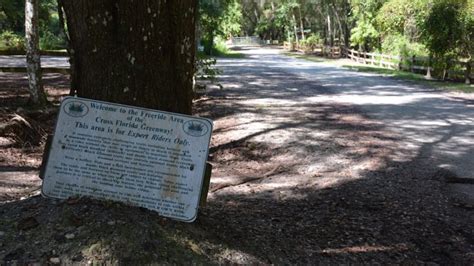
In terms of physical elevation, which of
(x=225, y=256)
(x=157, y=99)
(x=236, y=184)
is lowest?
(x=236, y=184)

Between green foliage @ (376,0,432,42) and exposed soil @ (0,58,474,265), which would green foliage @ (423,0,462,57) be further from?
exposed soil @ (0,58,474,265)

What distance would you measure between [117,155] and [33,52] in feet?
32.3

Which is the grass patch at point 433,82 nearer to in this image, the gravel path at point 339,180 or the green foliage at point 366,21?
the gravel path at point 339,180

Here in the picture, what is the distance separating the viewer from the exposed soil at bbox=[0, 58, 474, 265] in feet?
9.14

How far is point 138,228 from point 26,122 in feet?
24.6

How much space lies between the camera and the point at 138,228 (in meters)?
2.85

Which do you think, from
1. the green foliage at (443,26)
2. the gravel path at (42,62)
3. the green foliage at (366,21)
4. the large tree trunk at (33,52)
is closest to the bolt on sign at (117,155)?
the large tree trunk at (33,52)

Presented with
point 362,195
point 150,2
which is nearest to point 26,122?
point 362,195

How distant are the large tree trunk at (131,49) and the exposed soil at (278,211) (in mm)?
731

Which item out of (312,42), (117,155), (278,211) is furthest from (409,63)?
(312,42)

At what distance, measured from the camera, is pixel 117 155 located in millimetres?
3025

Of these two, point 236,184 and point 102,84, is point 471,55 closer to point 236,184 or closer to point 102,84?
point 236,184

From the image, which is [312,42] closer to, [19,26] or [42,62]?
[19,26]

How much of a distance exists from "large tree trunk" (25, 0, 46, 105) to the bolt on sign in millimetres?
9189
